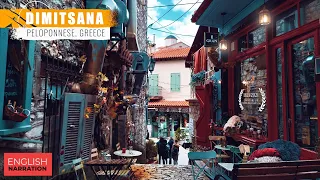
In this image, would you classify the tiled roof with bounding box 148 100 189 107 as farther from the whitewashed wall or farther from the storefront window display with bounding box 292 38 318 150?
the storefront window display with bounding box 292 38 318 150

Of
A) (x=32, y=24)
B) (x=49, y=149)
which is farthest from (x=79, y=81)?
(x=32, y=24)

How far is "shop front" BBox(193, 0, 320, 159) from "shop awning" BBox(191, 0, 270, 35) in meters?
0.11

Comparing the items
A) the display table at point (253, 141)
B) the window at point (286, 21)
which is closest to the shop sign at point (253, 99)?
the display table at point (253, 141)

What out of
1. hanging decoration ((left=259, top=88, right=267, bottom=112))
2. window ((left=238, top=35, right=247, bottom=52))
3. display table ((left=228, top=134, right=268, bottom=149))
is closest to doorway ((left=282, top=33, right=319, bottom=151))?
display table ((left=228, top=134, right=268, bottom=149))

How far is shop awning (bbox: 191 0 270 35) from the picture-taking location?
707cm

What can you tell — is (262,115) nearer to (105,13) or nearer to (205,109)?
(205,109)

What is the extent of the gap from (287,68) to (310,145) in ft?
5.42

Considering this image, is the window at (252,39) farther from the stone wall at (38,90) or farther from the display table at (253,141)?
the stone wall at (38,90)

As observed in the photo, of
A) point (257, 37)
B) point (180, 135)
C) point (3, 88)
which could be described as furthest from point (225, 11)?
point (180, 135)

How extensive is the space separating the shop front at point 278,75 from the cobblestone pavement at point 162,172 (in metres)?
1.70

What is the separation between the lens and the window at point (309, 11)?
4.75 metres

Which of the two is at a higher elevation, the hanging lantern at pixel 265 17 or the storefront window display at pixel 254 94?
the hanging lantern at pixel 265 17

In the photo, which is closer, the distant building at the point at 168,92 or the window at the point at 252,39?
the window at the point at 252,39

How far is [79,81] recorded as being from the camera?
572 centimetres
